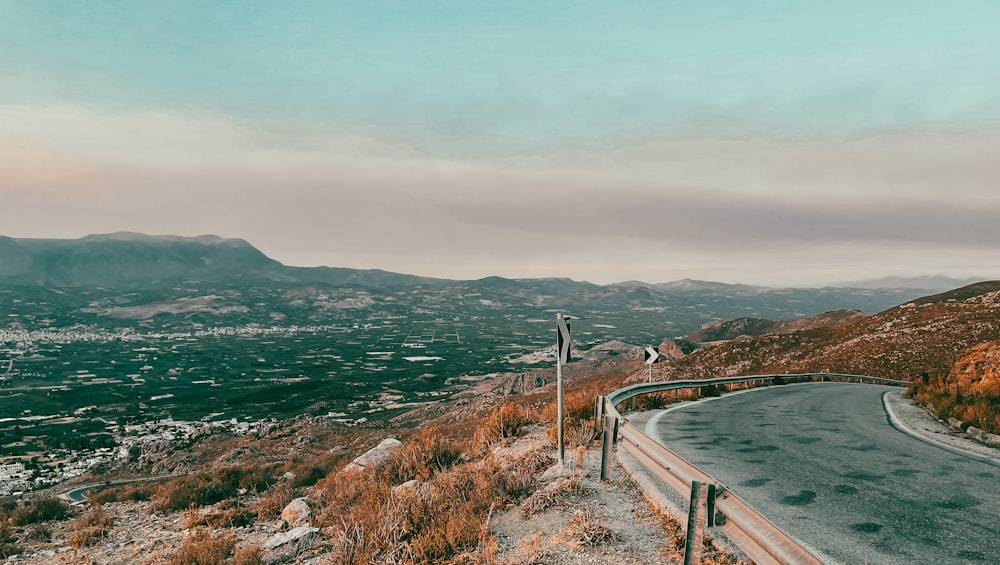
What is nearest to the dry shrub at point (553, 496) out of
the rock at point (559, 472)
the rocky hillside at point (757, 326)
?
the rock at point (559, 472)

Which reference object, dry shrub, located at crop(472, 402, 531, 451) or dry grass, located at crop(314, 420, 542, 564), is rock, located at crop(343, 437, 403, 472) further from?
dry shrub, located at crop(472, 402, 531, 451)

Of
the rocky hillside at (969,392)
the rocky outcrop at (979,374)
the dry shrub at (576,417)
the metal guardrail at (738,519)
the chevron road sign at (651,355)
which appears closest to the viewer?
the metal guardrail at (738,519)

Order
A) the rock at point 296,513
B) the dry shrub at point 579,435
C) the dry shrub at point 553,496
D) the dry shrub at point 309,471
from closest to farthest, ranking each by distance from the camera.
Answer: the dry shrub at point 553,496 → the rock at point 296,513 → the dry shrub at point 579,435 → the dry shrub at point 309,471

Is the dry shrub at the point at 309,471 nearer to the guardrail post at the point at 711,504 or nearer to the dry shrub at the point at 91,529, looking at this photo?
the dry shrub at the point at 91,529

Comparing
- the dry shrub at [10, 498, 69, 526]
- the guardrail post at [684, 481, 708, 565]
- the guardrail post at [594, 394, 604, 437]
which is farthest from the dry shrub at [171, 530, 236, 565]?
the guardrail post at [594, 394, 604, 437]

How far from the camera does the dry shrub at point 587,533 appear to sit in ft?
20.1

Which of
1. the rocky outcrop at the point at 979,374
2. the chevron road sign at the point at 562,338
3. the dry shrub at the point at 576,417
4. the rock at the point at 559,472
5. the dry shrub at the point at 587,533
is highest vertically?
the chevron road sign at the point at 562,338

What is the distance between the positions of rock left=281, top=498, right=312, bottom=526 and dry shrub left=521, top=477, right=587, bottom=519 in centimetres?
573

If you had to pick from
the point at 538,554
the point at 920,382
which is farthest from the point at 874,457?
the point at 920,382

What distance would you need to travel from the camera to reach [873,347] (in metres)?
47.7

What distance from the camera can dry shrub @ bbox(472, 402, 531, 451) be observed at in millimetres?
13688

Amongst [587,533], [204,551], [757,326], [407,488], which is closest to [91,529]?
[204,551]

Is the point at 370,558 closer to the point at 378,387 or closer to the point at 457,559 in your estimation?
the point at 457,559

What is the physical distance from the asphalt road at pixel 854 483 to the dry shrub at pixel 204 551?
8.47 metres
